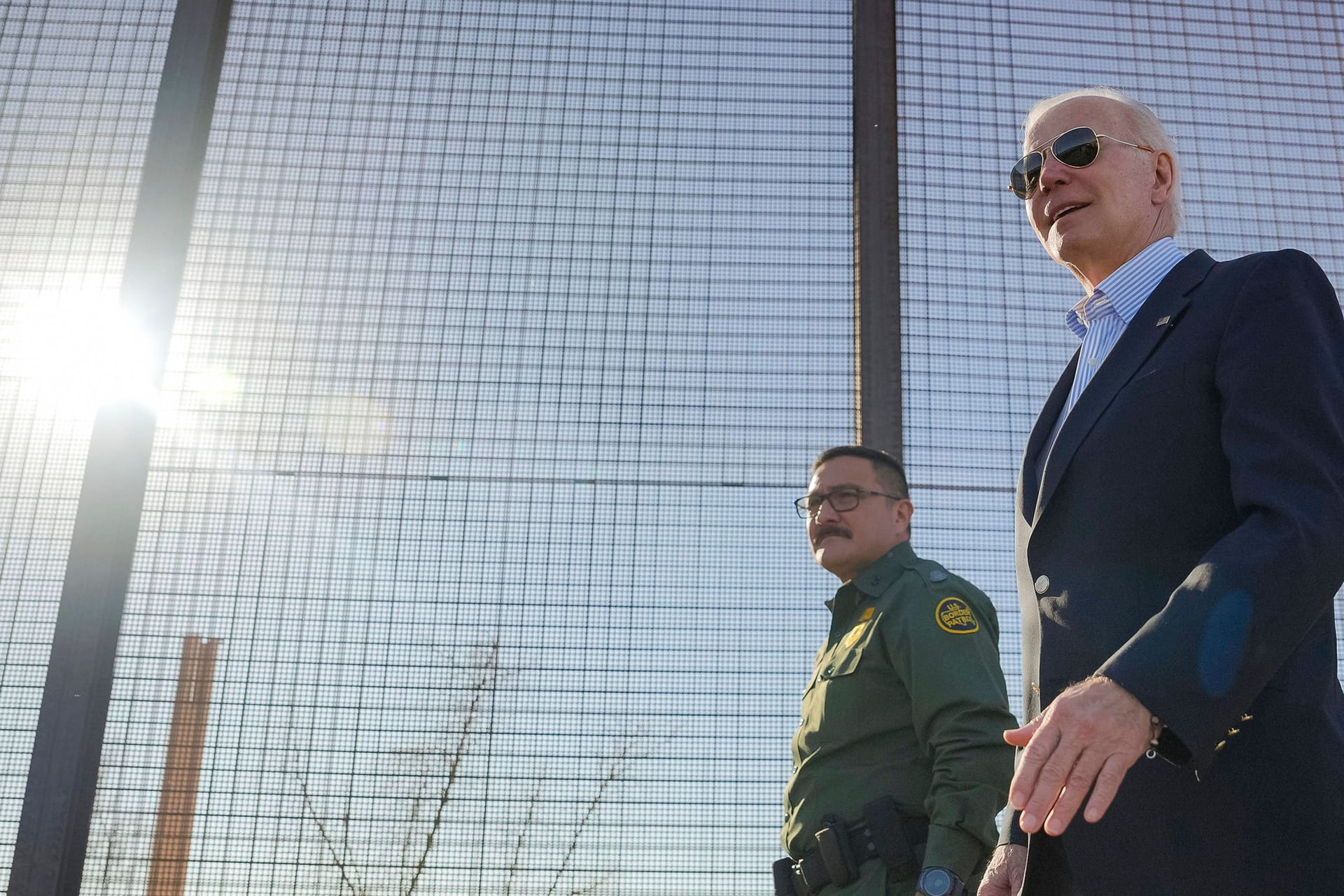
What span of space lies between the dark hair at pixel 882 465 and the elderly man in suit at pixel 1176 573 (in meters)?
1.57

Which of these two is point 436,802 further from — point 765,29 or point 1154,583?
point 765,29

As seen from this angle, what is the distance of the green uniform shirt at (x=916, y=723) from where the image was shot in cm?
212

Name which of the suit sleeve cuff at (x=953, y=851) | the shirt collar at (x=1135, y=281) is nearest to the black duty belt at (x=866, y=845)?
the suit sleeve cuff at (x=953, y=851)

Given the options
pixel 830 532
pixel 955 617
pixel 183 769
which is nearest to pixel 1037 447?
pixel 955 617

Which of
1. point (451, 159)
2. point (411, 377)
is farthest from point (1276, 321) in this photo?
point (451, 159)

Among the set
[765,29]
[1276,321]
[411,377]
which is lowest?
[1276,321]

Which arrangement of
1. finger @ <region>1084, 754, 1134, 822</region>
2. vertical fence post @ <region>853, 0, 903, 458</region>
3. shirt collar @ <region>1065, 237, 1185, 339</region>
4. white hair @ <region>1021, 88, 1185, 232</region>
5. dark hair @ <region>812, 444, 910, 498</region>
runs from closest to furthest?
finger @ <region>1084, 754, 1134, 822</region>, shirt collar @ <region>1065, 237, 1185, 339</region>, white hair @ <region>1021, 88, 1185, 232</region>, dark hair @ <region>812, 444, 910, 498</region>, vertical fence post @ <region>853, 0, 903, 458</region>

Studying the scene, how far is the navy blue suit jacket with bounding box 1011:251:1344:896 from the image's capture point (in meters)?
0.97

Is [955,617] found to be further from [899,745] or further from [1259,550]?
[1259,550]

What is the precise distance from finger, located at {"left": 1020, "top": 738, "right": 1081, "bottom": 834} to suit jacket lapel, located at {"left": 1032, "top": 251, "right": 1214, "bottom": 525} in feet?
1.39

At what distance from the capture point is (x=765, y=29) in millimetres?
4285

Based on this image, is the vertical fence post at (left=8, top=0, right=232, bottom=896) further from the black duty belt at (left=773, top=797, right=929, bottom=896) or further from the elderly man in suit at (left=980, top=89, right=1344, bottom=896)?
the elderly man in suit at (left=980, top=89, right=1344, bottom=896)

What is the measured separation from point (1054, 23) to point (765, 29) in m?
1.21

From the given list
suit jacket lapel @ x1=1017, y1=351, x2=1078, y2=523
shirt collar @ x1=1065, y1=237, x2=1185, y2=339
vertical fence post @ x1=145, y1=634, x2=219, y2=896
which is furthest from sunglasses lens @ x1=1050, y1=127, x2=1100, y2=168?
vertical fence post @ x1=145, y1=634, x2=219, y2=896
